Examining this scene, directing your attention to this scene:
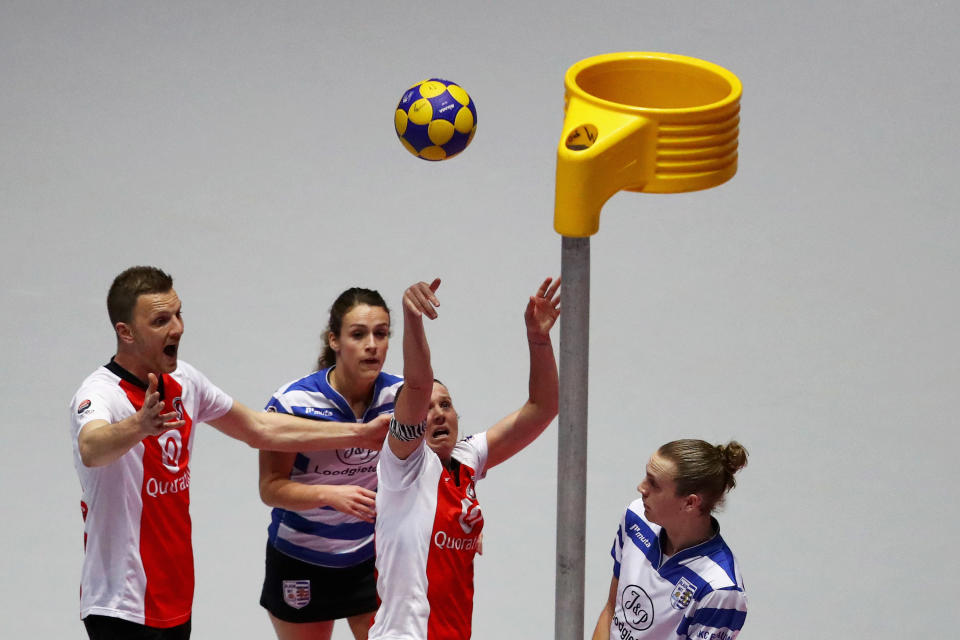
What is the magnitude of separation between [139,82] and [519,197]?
3.31 m

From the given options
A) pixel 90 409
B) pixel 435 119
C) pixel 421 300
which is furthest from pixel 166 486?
pixel 435 119

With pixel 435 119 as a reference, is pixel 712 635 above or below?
below

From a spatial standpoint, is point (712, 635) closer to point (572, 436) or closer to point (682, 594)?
point (682, 594)

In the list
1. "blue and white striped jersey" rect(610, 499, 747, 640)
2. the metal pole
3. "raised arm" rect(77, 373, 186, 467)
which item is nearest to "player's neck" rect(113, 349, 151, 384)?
"raised arm" rect(77, 373, 186, 467)

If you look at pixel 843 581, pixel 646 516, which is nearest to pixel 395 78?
pixel 843 581

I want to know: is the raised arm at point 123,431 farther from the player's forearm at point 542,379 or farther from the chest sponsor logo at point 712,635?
the chest sponsor logo at point 712,635

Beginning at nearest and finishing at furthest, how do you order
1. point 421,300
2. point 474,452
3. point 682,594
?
point 421,300 → point 682,594 → point 474,452

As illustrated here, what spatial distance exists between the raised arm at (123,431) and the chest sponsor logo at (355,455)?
88 centimetres

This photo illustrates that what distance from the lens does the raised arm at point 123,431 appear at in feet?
11.9

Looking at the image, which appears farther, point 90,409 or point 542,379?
point 542,379

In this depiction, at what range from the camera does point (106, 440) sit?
371 centimetres

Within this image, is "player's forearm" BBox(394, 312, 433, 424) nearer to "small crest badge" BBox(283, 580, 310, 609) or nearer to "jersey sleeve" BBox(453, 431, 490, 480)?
"jersey sleeve" BBox(453, 431, 490, 480)

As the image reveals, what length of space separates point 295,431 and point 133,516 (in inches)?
25.1

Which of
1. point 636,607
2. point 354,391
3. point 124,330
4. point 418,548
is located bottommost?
point 636,607
